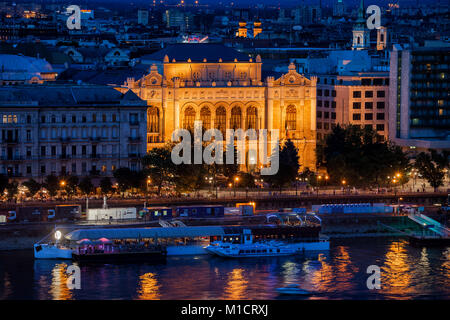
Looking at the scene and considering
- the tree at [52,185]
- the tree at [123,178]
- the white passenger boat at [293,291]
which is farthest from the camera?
the tree at [123,178]

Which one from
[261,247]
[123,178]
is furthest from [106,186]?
[261,247]

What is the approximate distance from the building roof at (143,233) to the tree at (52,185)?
7829mm

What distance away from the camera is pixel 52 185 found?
78125 millimetres

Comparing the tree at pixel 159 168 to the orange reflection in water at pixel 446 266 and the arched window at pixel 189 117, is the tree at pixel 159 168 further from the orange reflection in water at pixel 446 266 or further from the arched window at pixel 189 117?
the orange reflection in water at pixel 446 266

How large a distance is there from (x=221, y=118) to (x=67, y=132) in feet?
49.4

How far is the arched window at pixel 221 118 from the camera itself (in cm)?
9438

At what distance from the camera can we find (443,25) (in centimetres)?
17288

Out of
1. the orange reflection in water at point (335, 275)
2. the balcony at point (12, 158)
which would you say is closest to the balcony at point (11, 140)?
the balcony at point (12, 158)

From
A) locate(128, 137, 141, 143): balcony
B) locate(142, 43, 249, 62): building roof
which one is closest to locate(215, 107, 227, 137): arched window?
locate(142, 43, 249, 62): building roof

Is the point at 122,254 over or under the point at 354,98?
under

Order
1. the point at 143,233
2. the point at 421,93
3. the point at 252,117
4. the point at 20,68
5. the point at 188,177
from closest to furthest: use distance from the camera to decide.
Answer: the point at 143,233 < the point at 188,177 < the point at 252,117 < the point at 421,93 < the point at 20,68

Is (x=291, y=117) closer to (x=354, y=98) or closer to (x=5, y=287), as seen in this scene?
(x=354, y=98)

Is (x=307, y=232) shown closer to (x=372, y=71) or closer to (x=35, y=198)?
(x=35, y=198)
